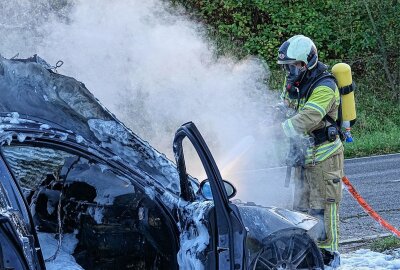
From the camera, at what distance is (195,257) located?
439 cm

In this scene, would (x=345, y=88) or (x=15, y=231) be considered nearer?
(x=15, y=231)

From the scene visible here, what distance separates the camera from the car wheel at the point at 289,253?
463 centimetres

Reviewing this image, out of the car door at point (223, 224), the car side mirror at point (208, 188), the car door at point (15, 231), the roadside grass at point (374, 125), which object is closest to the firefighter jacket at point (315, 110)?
the car side mirror at point (208, 188)

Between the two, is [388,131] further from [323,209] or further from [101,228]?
[101,228]

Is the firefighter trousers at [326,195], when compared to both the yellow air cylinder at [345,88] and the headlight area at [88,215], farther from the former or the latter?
the headlight area at [88,215]

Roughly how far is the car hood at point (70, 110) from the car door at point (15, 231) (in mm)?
690

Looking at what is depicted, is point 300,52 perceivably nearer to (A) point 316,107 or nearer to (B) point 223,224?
(A) point 316,107

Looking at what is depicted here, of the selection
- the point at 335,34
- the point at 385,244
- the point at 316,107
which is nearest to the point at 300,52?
the point at 316,107

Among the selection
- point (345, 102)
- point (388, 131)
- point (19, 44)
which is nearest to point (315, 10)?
point (388, 131)

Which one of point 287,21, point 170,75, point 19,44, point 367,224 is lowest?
point 367,224

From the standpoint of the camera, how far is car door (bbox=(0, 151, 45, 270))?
327cm

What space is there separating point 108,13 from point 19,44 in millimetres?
1356

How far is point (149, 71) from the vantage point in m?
8.52

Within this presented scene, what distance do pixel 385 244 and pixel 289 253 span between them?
7.73 feet
